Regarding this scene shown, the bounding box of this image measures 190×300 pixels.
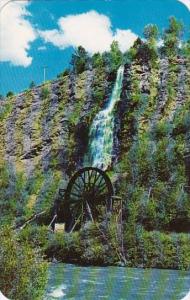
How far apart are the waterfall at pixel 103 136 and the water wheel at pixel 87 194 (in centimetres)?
83

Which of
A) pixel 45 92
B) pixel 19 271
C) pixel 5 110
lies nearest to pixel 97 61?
pixel 45 92

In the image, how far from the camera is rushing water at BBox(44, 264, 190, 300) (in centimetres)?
357

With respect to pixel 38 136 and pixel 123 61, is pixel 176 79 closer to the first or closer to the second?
pixel 123 61

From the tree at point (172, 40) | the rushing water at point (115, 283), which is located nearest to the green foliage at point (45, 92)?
the tree at point (172, 40)

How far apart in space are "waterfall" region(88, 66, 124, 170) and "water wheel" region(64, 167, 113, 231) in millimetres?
830

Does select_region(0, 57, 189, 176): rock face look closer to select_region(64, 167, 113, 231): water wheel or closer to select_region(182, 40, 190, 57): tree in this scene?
select_region(182, 40, 190, 57): tree

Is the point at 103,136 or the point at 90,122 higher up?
the point at 90,122

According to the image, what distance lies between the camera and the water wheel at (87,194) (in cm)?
700

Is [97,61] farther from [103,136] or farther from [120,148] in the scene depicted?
[120,148]

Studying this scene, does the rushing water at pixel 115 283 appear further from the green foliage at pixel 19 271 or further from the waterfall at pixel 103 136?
the waterfall at pixel 103 136

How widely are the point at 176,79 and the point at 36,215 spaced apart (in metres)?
3.74

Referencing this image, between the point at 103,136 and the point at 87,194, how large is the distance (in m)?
1.54

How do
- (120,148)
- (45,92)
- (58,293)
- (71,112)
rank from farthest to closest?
(45,92) < (71,112) < (120,148) < (58,293)

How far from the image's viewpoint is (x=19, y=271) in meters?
2.35
